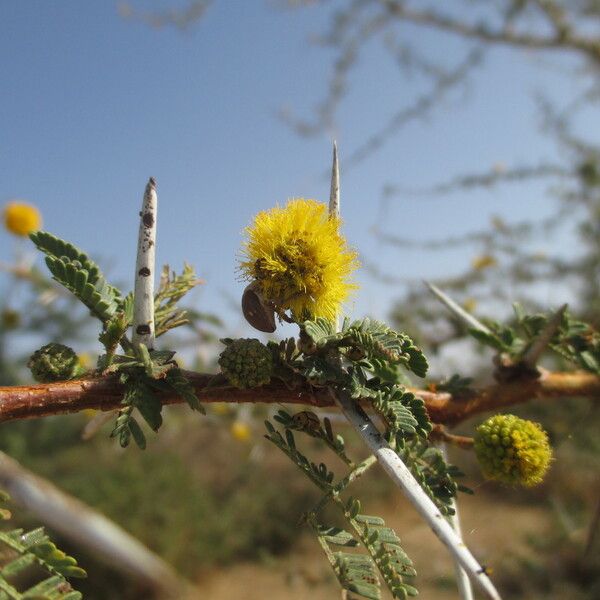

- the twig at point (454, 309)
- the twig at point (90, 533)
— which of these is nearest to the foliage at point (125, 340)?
the twig at point (90, 533)

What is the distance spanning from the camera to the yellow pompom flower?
37.1 inches

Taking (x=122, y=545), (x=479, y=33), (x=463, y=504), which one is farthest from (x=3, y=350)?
(x=463, y=504)

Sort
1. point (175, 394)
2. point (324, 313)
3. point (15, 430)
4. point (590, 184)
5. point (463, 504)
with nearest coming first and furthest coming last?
point (175, 394) → point (324, 313) → point (590, 184) → point (15, 430) → point (463, 504)

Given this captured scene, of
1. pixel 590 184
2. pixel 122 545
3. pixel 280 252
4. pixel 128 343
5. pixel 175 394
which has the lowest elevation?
pixel 122 545

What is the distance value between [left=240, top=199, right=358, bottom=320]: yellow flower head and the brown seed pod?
0.01 meters

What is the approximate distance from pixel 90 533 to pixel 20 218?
366 centimetres

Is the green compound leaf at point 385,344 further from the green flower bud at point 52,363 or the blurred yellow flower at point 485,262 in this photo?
the blurred yellow flower at point 485,262

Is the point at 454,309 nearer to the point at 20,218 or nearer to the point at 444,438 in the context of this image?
the point at 444,438

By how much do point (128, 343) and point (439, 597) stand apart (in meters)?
7.64

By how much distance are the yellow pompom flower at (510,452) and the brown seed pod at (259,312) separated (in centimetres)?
43

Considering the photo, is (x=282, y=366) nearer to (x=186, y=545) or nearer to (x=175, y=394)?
(x=175, y=394)

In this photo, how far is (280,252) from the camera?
3.15 ft

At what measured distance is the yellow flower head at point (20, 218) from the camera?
11.2ft

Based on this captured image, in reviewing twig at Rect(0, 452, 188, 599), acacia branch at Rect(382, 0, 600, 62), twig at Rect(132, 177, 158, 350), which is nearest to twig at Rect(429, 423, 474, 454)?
twig at Rect(132, 177, 158, 350)
